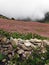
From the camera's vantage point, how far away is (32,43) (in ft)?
48.9

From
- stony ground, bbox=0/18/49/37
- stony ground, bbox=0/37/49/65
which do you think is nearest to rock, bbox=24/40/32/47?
stony ground, bbox=0/37/49/65

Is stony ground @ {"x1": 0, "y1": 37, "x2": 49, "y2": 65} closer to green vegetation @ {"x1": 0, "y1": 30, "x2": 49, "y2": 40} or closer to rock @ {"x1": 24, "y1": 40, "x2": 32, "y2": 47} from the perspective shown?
rock @ {"x1": 24, "y1": 40, "x2": 32, "y2": 47}

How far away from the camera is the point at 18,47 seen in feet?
47.8

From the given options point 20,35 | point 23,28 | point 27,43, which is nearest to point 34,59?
point 27,43

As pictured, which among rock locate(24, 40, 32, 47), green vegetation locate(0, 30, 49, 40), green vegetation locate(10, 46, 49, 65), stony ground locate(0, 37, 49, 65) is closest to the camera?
green vegetation locate(10, 46, 49, 65)

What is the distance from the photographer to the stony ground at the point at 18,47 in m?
14.3

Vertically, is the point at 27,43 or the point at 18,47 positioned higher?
the point at 27,43

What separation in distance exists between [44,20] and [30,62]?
12623 millimetres

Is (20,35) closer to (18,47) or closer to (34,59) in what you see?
(18,47)

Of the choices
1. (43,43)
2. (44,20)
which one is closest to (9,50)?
(43,43)

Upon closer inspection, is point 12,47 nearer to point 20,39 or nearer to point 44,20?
point 20,39

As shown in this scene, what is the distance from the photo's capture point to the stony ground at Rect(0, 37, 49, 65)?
1427cm

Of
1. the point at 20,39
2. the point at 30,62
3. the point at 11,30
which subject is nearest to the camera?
the point at 30,62

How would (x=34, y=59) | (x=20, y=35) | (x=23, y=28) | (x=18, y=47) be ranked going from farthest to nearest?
(x=23, y=28), (x=20, y=35), (x=18, y=47), (x=34, y=59)
